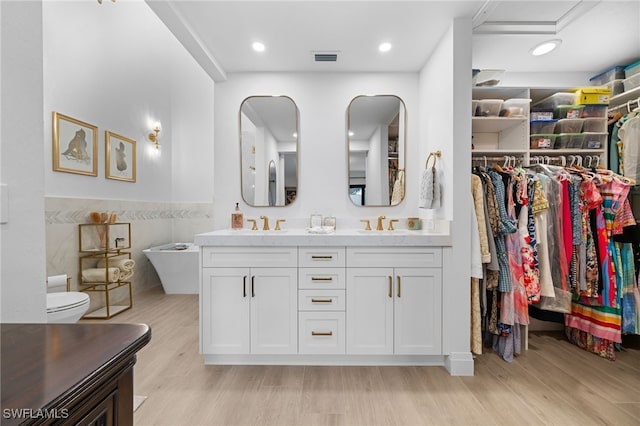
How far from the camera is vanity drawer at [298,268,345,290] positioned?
2.21 meters

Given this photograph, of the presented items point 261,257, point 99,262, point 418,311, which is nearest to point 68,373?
point 261,257

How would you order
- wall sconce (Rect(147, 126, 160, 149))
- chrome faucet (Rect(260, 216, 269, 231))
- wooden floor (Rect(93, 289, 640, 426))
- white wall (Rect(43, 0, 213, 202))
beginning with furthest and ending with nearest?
wall sconce (Rect(147, 126, 160, 149))
white wall (Rect(43, 0, 213, 202))
chrome faucet (Rect(260, 216, 269, 231))
wooden floor (Rect(93, 289, 640, 426))

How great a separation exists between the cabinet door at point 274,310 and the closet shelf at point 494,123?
1989mm

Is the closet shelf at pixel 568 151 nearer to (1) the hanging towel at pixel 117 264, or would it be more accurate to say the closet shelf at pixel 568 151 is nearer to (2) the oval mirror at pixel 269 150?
(2) the oval mirror at pixel 269 150

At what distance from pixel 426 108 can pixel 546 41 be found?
985 mm

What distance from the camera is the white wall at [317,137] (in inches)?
111

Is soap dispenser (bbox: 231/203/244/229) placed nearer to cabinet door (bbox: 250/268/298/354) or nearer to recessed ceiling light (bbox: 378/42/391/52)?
cabinet door (bbox: 250/268/298/354)

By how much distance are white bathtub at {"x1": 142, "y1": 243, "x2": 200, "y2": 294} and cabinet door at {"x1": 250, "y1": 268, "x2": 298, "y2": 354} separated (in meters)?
2.03

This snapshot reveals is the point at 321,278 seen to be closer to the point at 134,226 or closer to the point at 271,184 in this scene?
the point at 271,184

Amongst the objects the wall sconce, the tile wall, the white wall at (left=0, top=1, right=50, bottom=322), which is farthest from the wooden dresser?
the wall sconce

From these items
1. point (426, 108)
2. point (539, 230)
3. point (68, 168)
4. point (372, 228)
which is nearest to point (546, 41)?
point (426, 108)

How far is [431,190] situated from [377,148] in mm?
735

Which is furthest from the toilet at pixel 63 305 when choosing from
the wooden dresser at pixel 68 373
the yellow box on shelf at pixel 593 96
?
the yellow box on shelf at pixel 593 96

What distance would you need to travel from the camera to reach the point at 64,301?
7.56 ft
